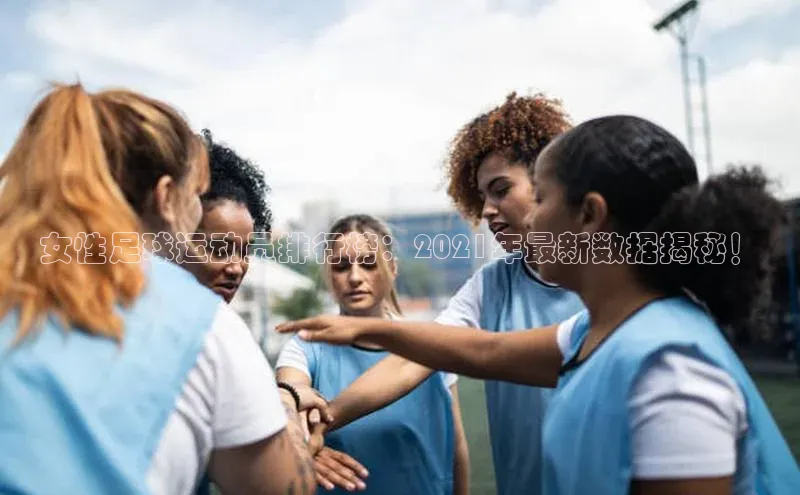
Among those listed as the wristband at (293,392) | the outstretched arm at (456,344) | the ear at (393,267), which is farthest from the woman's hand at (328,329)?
the ear at (393,267)

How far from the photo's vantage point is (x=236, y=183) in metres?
2.36

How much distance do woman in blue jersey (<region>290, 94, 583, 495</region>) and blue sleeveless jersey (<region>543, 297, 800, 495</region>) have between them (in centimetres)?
88

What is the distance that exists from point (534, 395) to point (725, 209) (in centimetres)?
115

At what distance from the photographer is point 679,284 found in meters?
1.28

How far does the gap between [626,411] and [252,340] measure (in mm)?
636

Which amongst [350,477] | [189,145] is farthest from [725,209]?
[350,477]

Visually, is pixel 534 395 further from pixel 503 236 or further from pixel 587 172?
pixel 587 172

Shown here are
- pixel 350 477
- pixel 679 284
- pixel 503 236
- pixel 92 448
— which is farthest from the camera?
pixel 503 236

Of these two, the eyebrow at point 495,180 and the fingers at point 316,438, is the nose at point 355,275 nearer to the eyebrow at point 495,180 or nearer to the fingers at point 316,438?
the eyebrow at point 495,180

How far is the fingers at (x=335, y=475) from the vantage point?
6.22 ft

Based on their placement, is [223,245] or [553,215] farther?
[223,245]

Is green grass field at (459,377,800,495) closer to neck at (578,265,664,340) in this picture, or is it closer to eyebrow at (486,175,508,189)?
eyebrow at (486,175,508,189)

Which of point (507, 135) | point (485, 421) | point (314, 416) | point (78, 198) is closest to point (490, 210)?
point (507, 135)

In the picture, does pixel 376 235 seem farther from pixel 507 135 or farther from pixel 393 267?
pixel 507 135
